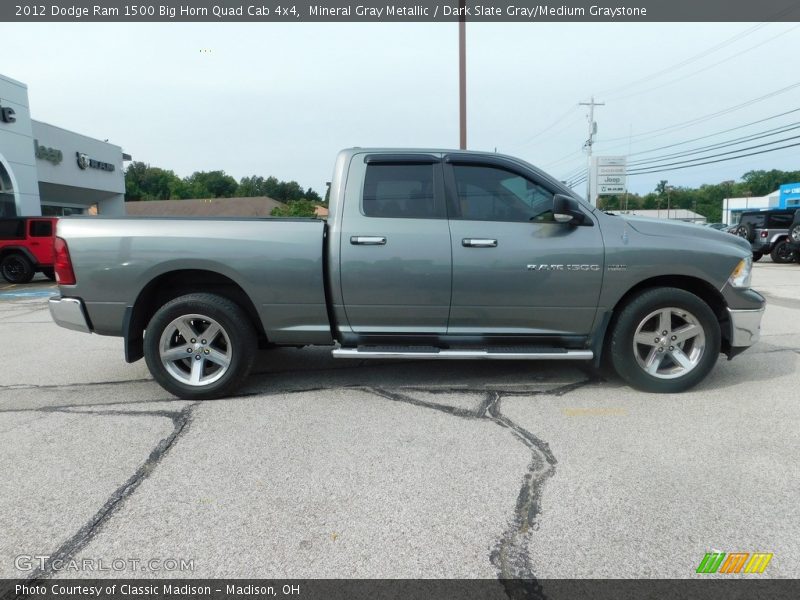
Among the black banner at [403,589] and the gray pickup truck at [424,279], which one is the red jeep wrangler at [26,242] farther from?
the black banner at [403,589]

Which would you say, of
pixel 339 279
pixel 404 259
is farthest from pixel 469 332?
pixel 339 279

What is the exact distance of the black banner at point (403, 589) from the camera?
1.99 meters

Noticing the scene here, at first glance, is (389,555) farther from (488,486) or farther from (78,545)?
(78,545)

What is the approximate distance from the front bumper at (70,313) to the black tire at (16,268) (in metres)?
13.5

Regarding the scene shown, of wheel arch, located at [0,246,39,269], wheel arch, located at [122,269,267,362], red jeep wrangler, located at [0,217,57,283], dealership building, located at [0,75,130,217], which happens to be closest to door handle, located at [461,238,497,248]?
wheel arch, located at [122,269,267,362]

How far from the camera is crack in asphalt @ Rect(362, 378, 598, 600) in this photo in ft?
6.80

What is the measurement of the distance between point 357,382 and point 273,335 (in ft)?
2.99

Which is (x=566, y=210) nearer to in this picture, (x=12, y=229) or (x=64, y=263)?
(x=64, y=263)

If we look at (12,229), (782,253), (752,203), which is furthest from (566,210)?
(752,203)

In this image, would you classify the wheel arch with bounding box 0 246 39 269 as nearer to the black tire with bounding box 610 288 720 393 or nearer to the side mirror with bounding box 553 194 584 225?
the side mirror with bounding box 553 194 584 225

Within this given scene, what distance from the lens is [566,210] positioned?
392 cm

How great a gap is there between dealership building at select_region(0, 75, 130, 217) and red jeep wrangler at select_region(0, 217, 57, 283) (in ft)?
16.6

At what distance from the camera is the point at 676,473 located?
291cm

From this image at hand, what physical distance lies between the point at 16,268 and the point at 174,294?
14.4 m
